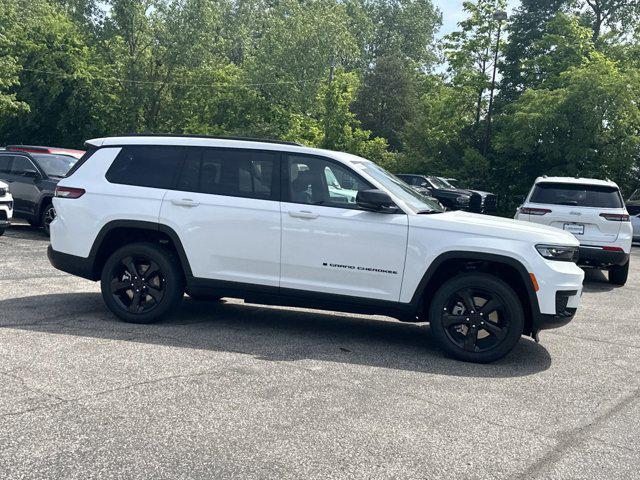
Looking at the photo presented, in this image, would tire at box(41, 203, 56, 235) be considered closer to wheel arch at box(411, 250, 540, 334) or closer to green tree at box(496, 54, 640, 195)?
wheel arch at box(411, 250, 540, 334)

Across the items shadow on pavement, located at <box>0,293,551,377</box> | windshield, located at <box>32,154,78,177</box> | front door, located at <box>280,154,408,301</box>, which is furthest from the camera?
windshield, located at <box>32,154,78,177</box>

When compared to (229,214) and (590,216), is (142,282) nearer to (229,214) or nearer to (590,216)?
(229,214)

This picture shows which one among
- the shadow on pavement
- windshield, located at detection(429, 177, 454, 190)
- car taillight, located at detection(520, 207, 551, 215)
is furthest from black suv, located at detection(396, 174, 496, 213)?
the shadow on pavement

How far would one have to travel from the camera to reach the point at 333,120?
4247 cm

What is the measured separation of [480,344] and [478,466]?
2459mm

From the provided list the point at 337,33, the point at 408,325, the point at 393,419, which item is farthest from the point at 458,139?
the point at 393,419

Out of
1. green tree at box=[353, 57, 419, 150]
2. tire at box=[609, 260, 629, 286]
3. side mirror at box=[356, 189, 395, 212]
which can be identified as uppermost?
green tree at box=[353, 57, 419, 150]

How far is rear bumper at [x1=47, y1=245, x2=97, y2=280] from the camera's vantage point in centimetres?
709

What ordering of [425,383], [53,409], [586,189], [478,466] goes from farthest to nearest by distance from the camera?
1. [586,189]
2. [425,383]
3. [53,409]
4. [478,466]

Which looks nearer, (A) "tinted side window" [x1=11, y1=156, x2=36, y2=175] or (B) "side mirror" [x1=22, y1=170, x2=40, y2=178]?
(B) "side mirror" [x1=22, y1=170, x2=40, y2=178]

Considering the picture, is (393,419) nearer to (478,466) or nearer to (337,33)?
(478,466)

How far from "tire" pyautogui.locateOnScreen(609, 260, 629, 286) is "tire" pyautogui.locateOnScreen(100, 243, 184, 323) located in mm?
8249

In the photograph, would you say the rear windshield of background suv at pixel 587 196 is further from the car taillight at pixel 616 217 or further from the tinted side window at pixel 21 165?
the tinted side window at pixel 21 165

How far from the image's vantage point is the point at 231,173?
6875 millimetres
